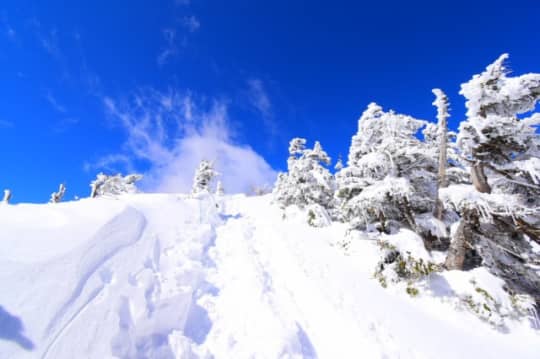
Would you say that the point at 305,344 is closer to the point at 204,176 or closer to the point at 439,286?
the point at 439,286

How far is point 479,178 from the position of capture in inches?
295

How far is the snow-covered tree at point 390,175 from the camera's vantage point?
Result: 9273 mm

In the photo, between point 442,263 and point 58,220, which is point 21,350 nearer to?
point 58,220

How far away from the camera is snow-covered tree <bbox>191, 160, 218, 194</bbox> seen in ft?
108

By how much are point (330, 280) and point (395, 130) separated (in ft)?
24.9

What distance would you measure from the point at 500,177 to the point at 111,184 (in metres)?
36.3

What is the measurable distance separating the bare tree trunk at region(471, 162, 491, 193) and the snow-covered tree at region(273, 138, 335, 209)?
1010cm

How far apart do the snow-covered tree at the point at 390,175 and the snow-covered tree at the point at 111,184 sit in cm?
3034

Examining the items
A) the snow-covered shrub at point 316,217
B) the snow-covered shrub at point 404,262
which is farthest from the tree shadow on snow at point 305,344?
the snow-covered shrub at point 316,217

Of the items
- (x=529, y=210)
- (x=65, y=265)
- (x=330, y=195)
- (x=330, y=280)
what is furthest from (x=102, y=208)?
(x=330, y=195)

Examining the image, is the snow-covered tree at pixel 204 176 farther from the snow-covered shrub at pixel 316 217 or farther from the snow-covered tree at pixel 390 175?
the snow-covered tree at pixel 390 175

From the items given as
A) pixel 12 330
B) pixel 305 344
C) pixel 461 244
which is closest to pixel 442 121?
pixel 461 244

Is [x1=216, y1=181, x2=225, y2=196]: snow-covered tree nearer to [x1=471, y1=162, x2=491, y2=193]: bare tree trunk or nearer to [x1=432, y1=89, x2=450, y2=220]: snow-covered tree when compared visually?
[x1=432, y1=89, x2=450, y2=220]: snow-covered tree

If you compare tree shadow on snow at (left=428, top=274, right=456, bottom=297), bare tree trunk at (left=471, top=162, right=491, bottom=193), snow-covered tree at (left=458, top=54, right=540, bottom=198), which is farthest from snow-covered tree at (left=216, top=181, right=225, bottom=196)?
snow-covered tree at (left=458, top=54, right=540, bottom=198)
